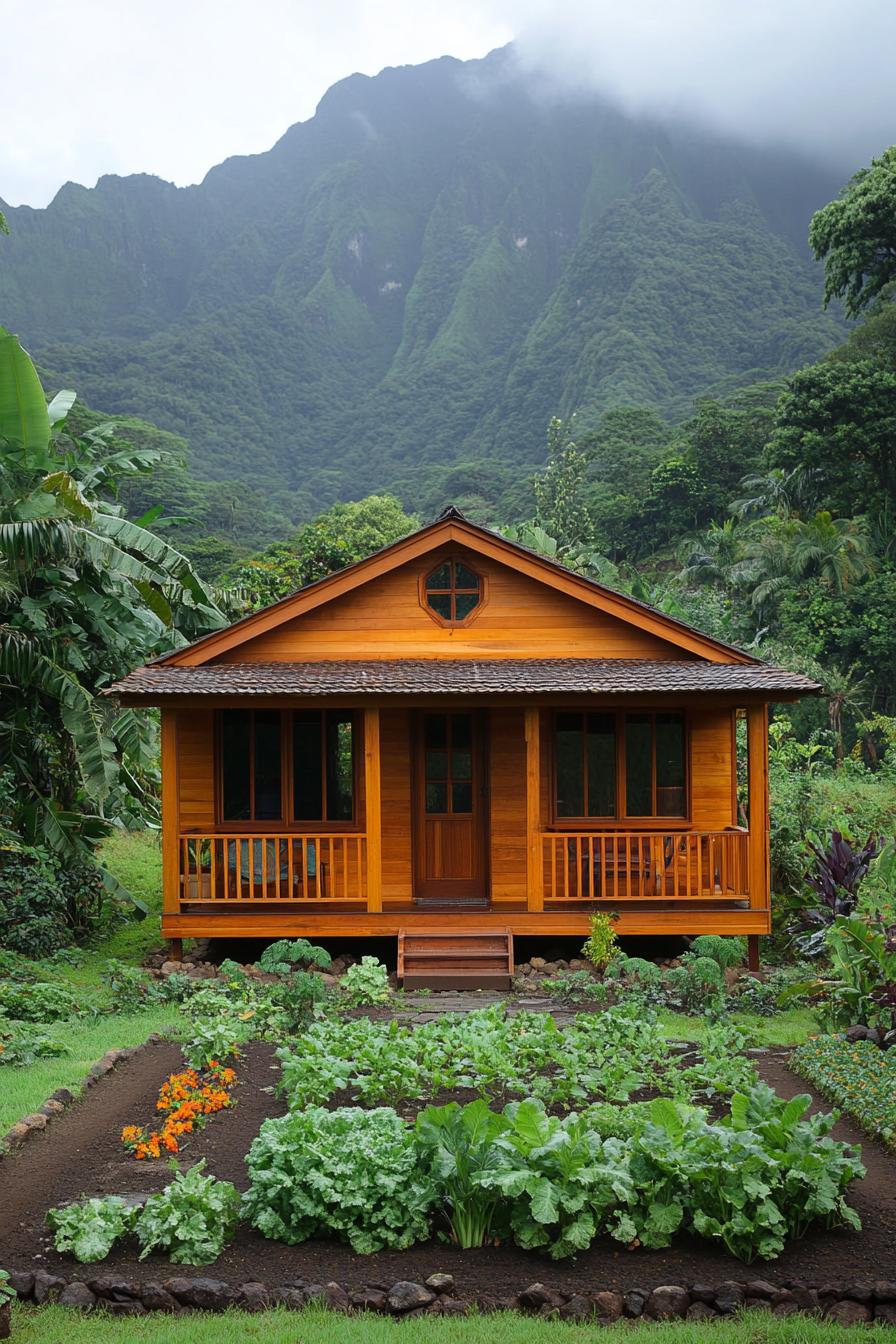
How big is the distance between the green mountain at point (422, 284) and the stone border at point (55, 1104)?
72541 mm

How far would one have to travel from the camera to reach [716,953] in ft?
42.9

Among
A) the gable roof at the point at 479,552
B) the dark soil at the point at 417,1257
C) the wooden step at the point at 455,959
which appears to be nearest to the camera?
the dark soil at the point at 417,1257

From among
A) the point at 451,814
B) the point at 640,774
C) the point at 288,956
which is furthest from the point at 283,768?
the point at 640,774

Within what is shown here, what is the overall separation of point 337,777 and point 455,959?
293 centimetres

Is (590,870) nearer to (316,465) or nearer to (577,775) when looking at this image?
(577,775)

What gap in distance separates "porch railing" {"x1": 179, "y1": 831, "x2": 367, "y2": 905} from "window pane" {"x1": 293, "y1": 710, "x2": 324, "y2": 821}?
0.44 metres

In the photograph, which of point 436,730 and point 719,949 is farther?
point 436,730

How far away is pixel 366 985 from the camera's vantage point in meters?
12.3

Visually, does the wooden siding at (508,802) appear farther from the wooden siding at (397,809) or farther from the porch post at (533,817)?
the wooden siding at (397,809)

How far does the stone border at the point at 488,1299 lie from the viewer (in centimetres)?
578

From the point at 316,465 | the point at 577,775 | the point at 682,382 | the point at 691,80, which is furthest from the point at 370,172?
the point at 577,775

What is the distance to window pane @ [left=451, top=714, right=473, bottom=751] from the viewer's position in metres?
15.5

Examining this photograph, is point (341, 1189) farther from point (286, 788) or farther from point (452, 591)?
point (452, 591)

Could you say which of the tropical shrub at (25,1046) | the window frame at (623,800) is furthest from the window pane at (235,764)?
the tropical shrub at (25,1046)
